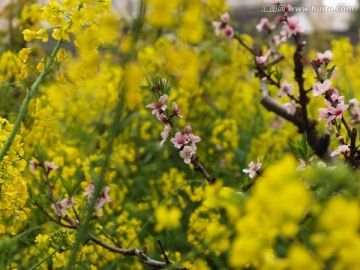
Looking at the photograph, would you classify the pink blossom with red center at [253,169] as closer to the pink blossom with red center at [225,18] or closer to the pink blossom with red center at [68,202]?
the pink blossom with red center at [68,202]

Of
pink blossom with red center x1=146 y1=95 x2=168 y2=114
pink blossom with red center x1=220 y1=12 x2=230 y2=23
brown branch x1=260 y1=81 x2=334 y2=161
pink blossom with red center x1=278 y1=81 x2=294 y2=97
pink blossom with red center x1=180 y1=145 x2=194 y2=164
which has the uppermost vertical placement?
pink blossom with red center x1=220 y1=12 x2=230 y2=23

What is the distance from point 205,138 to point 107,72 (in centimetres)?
77

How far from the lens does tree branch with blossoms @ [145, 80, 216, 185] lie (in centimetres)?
156

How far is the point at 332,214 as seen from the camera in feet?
2.09

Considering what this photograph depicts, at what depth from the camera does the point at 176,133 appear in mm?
1567

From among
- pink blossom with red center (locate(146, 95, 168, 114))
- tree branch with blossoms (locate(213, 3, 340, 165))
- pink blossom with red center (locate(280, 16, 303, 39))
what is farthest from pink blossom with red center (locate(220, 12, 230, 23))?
pink blossom with red center (locate(146, 95, 168, 114))

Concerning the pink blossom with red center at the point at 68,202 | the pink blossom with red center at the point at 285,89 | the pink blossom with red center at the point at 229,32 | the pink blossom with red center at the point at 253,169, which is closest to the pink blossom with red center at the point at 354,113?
the pink blossom with red center at the point at 285,89

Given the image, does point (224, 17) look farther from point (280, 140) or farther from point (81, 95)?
point (81, 95)

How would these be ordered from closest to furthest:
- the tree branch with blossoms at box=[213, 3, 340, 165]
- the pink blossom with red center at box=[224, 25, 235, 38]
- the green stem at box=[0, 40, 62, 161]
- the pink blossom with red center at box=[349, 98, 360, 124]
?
the green stem at box=[0, 40, 62, 161]
the pink blossom with red center at box=[349, 98, 360, 124]
the tree branch with blossoms at box=[213, 3, 340, 165]
the pink blossom with red center at box=[224, 25, 235, 38]

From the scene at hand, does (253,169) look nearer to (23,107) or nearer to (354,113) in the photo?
(23,107)

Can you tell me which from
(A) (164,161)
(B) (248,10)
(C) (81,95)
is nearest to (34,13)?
(C) (81,95)

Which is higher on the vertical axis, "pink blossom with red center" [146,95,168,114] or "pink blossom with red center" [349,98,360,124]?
"pink blossom with red center" [349,98,360,124]

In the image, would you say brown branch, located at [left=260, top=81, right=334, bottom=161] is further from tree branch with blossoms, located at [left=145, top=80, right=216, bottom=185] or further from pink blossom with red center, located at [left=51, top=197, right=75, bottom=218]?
pink blossom with red center, located at [left=51, top=197, right=75, bottom=218]

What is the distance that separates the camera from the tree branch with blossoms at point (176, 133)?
5.13ft
